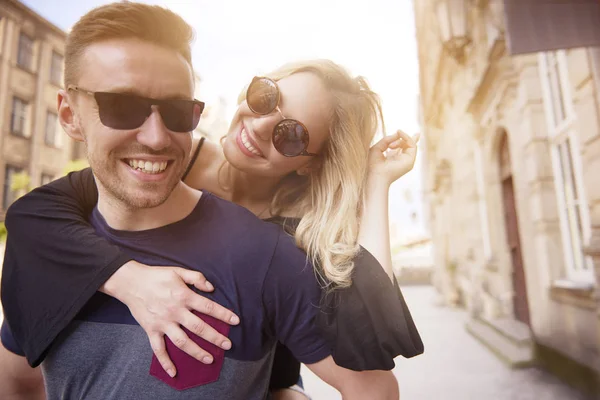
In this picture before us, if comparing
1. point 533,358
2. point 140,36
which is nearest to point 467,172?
point 533,358

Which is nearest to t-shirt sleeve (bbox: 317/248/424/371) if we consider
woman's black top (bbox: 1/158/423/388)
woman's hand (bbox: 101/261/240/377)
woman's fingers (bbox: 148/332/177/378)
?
woman's black top (bbox: 1/158/423/388)

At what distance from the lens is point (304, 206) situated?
112 cm

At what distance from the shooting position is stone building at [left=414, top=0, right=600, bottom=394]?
7.97 feet

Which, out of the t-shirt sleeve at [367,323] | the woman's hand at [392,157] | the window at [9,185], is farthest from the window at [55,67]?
the t-shirt sleeve at [367,323]

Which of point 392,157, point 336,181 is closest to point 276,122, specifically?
point 336,181

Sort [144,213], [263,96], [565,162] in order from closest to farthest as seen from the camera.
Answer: [144,213] → [263,96] → [565,162]

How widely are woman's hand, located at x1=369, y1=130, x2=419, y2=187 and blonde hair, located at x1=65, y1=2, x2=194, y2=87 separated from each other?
22.8 inches

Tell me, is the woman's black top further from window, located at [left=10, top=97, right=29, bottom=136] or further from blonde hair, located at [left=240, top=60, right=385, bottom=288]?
window, located at [left=10, top=97, right=29, bottom=136]

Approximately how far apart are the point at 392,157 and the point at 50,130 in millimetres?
2051

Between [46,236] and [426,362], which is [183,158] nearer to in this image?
[46,236]

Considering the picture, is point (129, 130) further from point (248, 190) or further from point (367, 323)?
point (367, 323)

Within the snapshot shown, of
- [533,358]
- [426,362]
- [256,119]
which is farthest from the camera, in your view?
[533,358]

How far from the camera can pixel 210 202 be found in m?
0.98

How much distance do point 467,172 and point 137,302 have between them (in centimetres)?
531
